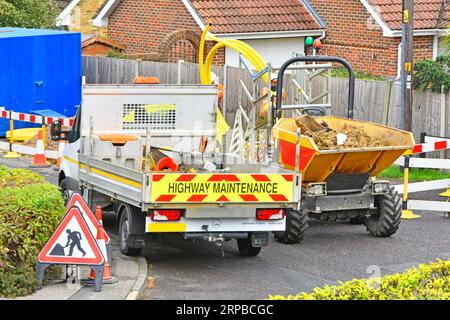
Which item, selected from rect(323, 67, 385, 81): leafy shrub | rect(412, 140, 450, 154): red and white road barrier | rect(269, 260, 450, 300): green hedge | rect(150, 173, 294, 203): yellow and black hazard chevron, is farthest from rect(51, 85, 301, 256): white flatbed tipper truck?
rect(323, 67, 385, 81): leafy shrub

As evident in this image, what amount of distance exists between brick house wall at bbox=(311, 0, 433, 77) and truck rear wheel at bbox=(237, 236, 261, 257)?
50.9 feet

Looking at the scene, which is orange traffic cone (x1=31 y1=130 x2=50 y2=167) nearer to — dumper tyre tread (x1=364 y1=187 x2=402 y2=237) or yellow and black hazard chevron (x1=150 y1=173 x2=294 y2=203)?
dumper tyre tread (x1=364 y1=187 x2=402 y2=237)

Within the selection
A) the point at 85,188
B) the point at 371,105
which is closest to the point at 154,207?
the point at 85,188

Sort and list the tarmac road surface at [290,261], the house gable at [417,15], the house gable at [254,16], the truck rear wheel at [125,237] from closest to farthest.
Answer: the tarmac road surface at [290,261]
the truck rear wheel at [125,237]
the house gable at [417,15]
the house gable at [254,16]

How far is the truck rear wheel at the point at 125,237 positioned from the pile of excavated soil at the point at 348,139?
2.96 m

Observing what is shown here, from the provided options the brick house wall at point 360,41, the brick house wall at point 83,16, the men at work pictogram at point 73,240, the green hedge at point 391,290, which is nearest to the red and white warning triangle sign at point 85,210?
the men at work pictogram at point 73,240

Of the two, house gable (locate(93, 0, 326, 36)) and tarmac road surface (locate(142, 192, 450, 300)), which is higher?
house gable (locate(93, 0, 326, 36))

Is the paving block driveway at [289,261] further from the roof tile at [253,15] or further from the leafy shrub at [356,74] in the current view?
the roof tile at [253,15]

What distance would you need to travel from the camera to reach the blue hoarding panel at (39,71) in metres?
26.9

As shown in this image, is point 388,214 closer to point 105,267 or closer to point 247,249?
point 247,249

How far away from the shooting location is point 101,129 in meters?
15.6

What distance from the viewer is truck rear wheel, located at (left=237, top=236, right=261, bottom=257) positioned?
47.1ft

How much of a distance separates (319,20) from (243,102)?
5.54 meters

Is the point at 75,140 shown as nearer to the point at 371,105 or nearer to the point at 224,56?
the point at 371,105
